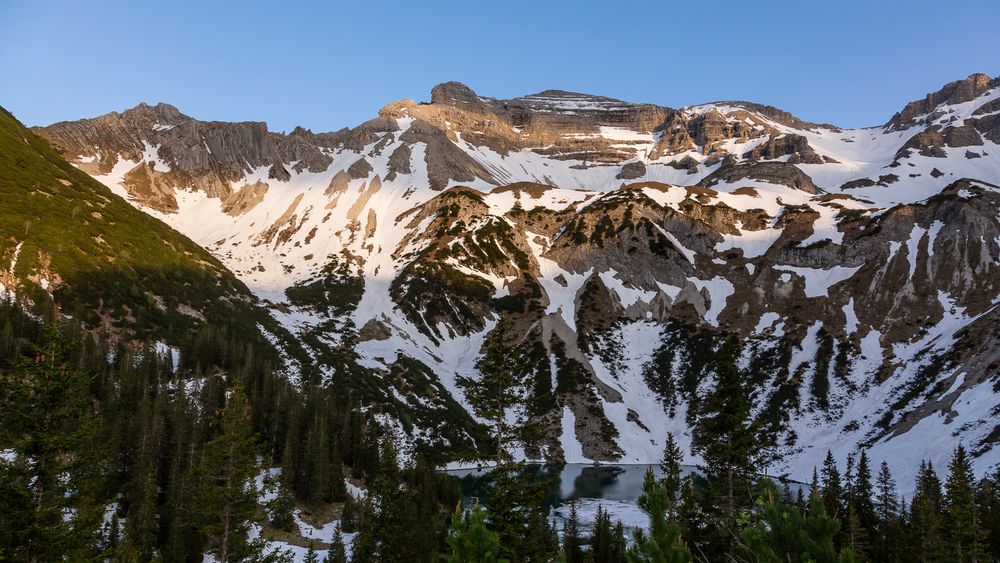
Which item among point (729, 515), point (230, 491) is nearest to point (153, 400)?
point (230, 491)

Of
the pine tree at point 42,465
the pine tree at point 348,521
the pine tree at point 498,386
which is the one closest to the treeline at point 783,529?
the pine tree at point 498,386

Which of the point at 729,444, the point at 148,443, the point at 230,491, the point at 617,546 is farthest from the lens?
the point at 617,546

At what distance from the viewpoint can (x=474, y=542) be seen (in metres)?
12.0

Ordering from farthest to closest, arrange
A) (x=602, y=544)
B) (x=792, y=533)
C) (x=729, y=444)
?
(x=602, y=544) → (x=729, y=444) → (x=792, y=533)

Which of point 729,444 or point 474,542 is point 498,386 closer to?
point 474,542

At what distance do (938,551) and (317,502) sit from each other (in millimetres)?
51539

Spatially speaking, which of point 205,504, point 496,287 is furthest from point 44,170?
point 205,504

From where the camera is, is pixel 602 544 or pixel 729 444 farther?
pixel 602 544

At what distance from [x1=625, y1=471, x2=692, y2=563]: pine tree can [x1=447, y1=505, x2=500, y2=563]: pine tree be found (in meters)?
2.85

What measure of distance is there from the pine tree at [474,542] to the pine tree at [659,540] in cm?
285

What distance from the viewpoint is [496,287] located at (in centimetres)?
16388

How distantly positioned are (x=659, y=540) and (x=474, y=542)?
3908 mm

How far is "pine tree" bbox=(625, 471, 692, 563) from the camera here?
11664mm

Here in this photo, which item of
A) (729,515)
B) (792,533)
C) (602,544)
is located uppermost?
(792,533)
